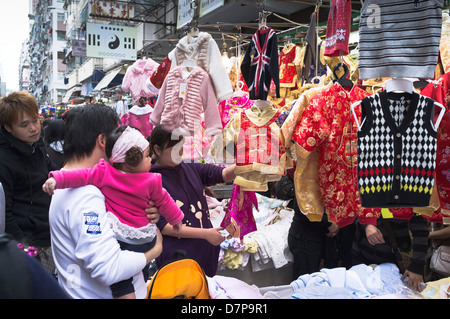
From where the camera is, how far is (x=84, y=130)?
5.77 ft

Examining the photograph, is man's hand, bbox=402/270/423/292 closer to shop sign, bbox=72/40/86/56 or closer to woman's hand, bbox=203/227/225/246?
woman's hand, bbox=203/227/225/246

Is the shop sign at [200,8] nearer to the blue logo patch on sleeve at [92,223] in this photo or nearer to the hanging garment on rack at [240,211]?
the hanging garment on rack at [240,211]

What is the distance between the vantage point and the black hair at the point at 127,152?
1.68m

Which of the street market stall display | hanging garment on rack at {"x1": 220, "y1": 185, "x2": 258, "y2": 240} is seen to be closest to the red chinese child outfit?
the street market stall display

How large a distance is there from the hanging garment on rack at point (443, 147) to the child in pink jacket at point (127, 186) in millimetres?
1595

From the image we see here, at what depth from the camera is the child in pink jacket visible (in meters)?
1.63

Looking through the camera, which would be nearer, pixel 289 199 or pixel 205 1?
pixel 289 199

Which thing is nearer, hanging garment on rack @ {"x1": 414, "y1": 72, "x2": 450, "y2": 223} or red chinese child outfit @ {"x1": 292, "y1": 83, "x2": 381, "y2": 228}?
hanging garment on rack @ {"x1": 414, "y1": 72, "x2": 450, "y2": 223}

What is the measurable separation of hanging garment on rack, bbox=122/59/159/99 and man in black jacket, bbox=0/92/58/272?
275 centimetres

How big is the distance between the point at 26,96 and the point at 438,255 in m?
3.18

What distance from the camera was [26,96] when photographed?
251 centimetres

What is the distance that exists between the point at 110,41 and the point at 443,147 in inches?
348
